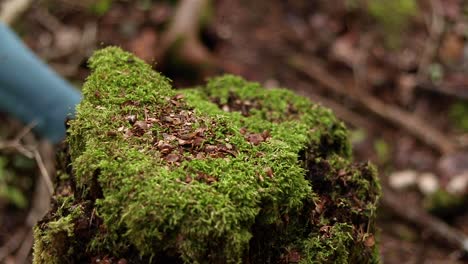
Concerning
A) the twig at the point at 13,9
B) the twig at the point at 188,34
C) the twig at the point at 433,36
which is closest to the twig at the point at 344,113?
the twig at the point at 433,36

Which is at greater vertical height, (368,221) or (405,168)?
(405,168)

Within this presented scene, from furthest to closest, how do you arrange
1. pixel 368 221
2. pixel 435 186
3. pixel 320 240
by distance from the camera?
pixel 435 186
pixel 368 221
pixel 320 240

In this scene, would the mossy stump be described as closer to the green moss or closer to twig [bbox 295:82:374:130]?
the green moss

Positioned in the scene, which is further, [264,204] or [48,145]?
[48,145]

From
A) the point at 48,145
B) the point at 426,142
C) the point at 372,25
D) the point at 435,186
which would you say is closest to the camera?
the point at 48,145

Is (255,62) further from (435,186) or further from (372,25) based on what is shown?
(435,186)

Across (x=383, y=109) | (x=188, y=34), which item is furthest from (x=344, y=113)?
(x=188, y=34)

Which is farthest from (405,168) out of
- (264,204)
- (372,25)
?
(264,204)
